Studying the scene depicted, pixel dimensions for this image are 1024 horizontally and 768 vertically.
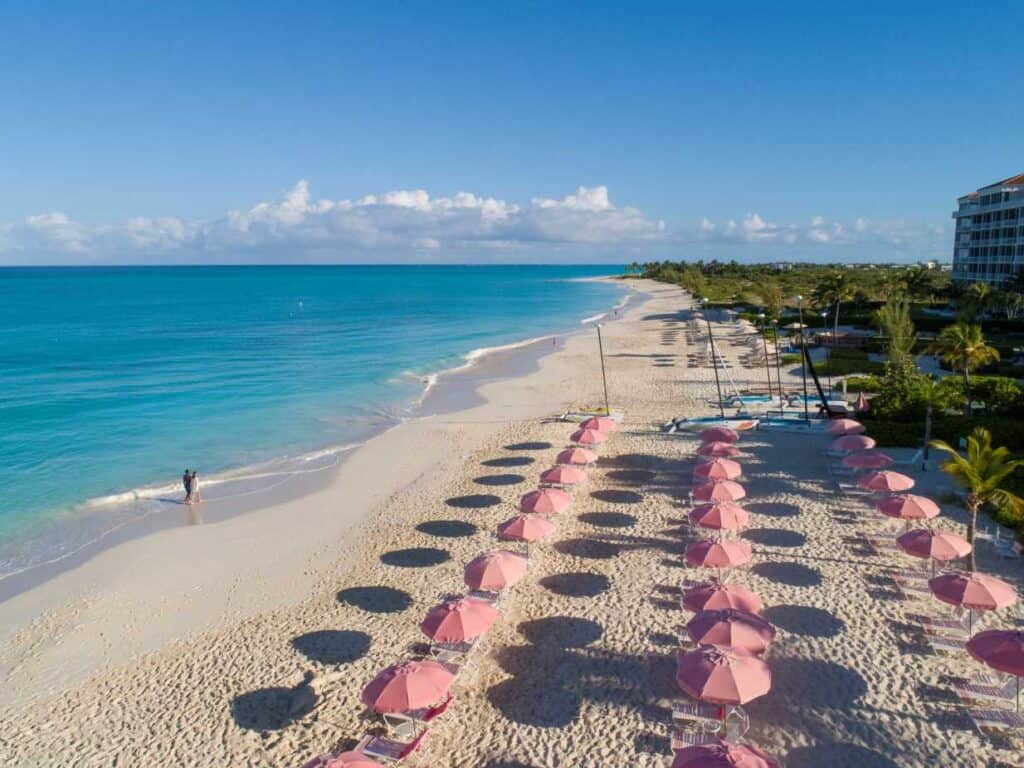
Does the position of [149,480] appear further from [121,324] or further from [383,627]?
[121,324]

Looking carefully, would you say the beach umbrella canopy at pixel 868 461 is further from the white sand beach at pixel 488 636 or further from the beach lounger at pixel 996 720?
the beach lounger at pixel 996 720

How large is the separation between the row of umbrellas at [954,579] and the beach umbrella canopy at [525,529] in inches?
280

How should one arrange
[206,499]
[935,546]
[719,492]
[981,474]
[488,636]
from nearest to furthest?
1. [488,636]
2. [935,546]
3. [981,474]
4. [719,492]
5. [206,499]

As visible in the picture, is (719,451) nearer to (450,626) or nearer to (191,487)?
(450,626)

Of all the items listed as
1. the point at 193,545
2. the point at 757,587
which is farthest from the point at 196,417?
the point at 757,587

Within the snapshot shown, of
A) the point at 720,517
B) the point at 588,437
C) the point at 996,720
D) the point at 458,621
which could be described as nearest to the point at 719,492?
the point at 720,517

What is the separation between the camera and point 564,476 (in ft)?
61.6

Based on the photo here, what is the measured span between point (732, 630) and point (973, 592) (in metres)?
4.36

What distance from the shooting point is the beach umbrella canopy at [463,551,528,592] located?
13.2m

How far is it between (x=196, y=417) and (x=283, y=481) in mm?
11548

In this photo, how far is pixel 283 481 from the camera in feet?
76.8

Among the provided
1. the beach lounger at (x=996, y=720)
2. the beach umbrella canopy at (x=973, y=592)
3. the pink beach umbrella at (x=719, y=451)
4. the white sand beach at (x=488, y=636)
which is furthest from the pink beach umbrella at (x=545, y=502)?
the beach lounger at (x=996, y=720)

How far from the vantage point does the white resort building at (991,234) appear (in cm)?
6294

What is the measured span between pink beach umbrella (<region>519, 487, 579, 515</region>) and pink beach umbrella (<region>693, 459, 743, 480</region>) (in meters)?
4.05
